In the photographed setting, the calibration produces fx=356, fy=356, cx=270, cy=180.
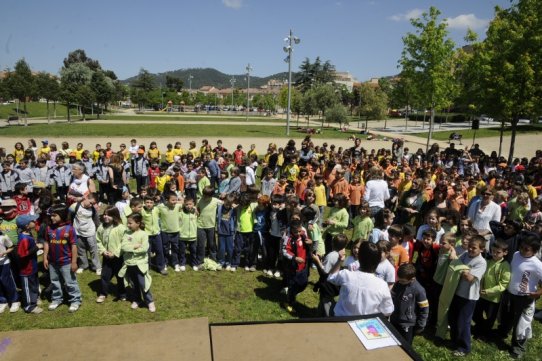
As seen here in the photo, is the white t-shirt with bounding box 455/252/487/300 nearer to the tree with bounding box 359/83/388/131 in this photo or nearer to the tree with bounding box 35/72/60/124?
the tree with bounding box 359/83/388/131

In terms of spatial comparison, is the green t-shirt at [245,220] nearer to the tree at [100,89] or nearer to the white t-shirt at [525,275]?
the white t-shirt at [525,275]

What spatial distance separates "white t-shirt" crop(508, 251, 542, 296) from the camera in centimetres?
524

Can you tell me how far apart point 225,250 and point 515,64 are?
1655cm

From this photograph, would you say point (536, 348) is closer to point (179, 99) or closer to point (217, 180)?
point (217, 180)

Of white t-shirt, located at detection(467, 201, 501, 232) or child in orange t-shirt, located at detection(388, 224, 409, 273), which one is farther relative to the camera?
white t-shirt, located at detection(467, 201, 501, 232)

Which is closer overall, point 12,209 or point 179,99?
point 12,209

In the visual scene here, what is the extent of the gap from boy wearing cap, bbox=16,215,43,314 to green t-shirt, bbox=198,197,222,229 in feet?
10.1

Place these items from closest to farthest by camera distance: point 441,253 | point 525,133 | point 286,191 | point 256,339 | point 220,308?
point 256,339, point 441,253, point 220,308, point 286,191, point 525,133

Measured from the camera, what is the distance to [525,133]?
3959 cm

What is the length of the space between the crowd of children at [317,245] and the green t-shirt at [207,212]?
0.02 m

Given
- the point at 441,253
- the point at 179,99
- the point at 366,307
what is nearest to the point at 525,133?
the point at 441,253

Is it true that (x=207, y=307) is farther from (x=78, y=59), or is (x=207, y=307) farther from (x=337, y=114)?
(x=78, y=59)

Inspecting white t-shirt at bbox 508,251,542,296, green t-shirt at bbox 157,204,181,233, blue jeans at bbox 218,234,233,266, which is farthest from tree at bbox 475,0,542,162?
green t-shirt at bbox 157,204,181,233

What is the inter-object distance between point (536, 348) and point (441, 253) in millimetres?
2191
